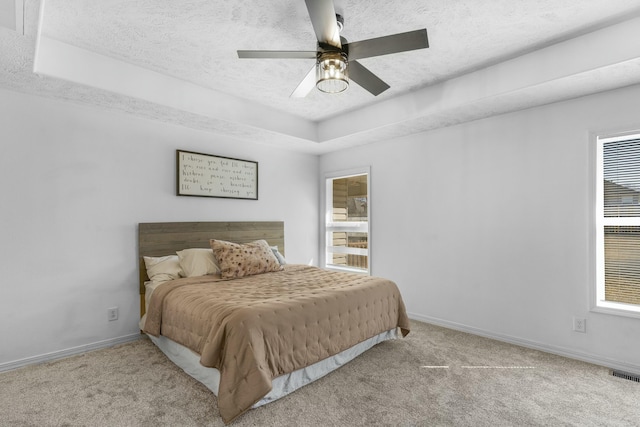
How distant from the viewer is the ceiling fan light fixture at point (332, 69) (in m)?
2.03

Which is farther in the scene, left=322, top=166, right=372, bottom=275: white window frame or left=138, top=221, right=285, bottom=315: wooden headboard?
left=322, top=166, right=372, bottom=275: white window frame

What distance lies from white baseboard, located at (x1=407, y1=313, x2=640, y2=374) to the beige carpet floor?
0.35ft

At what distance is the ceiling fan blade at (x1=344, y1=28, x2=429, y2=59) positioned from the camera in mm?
1814

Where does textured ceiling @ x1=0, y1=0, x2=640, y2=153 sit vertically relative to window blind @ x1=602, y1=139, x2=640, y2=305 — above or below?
above

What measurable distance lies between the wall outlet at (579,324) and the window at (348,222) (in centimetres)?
229

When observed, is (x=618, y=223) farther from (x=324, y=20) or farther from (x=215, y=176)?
(x=215, y=176)

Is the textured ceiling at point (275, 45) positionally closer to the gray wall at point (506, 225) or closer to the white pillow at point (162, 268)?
the gray wall at point (506, 225)

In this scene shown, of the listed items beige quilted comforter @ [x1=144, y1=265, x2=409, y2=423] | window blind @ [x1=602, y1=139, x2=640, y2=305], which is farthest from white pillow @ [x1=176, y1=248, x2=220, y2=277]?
window blind @ [x1=602, y1=139, x2=640, y2=305]

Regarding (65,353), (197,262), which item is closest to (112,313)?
(65,353)

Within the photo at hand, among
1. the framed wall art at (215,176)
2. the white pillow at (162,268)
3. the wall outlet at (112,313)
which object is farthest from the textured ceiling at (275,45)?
the wall outlet at (112,313)

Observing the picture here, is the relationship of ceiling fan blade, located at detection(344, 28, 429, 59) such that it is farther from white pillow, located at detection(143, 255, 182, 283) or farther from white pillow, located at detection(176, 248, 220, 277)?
white pillow, located at detection(143, 255, 182, 283)

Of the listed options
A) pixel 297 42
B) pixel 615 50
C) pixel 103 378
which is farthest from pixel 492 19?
pixel 103 378

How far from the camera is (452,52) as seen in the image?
2.64 metres

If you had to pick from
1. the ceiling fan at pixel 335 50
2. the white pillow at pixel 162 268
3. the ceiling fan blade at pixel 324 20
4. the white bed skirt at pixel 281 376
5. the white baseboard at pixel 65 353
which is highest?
the ceiling fan blade at pixel 324 20
